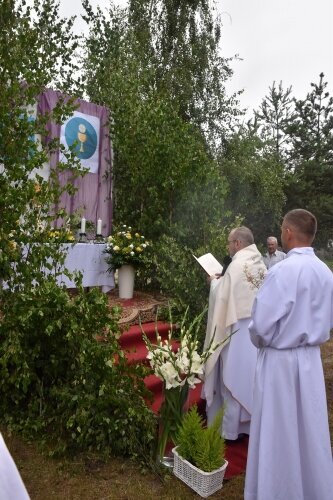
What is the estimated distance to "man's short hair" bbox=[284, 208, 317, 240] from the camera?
3.10 metres

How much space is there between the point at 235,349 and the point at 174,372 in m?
1.07

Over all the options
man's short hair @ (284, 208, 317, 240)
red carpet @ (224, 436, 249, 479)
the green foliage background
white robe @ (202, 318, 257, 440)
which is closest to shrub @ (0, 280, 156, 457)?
the green foliage background

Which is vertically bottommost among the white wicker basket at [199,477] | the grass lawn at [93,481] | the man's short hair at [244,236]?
the grass lawn at [93,481]

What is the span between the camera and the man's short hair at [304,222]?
3.10 m

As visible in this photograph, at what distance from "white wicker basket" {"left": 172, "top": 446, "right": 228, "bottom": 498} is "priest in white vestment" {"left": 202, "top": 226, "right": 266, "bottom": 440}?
2.97 feet

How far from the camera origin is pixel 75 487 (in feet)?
11.1

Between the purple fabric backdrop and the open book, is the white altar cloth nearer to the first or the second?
the purple fabric backdrop

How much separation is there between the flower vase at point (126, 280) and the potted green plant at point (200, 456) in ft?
12.8

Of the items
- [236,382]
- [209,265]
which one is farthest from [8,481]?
[209,265]

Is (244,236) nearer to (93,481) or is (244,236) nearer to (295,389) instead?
(295,389)

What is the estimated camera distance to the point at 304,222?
312cm

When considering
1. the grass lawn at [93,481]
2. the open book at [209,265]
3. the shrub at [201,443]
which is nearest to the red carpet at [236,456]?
the grass lawn at [93,481]

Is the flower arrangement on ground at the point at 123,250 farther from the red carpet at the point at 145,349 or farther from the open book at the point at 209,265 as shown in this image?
the open book at the point at 209,265

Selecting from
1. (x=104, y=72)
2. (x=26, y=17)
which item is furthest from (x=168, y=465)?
(x=104, y=72)
